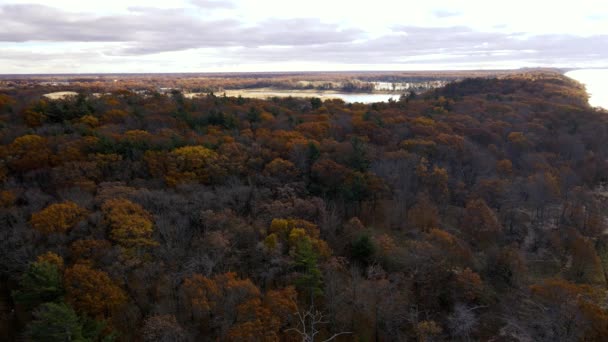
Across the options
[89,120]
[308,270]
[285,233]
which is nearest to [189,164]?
[285,233]

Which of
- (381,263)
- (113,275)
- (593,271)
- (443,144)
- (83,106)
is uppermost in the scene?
(83,106)

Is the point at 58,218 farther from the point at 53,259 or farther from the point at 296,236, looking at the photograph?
the point at 296,236

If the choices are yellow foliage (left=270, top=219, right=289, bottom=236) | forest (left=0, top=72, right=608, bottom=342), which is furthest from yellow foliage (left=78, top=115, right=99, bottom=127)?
yellow foliage (left=270, top=219, right=289, bottom=236)

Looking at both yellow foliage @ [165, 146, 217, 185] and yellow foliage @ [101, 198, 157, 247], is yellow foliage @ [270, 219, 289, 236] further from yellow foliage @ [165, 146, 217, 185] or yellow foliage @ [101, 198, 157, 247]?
yellow foliage @ [165, 146, 217, 185]

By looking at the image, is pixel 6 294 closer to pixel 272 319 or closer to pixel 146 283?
pixel 146 283

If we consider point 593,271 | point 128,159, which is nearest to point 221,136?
point 128,159
